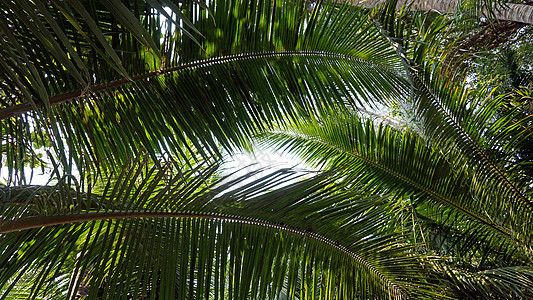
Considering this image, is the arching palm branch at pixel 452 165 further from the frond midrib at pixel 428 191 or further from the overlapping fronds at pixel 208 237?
the overlapping fronds at pixel 208 237

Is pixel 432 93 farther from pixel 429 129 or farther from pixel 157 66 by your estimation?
pixel 157 66

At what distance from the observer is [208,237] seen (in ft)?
4.52

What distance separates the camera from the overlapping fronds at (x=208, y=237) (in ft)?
3.81

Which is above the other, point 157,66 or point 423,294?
point 157,66

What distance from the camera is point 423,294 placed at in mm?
Result: 1845

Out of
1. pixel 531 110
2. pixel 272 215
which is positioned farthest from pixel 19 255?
pixel 531 110

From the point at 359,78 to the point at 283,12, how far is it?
1.58 feet

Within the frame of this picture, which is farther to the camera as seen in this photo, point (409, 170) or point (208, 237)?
point (409, 170)

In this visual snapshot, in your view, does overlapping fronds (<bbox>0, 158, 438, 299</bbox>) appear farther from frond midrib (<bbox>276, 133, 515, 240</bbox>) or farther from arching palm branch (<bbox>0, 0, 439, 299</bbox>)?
frond midrib (<bbox>276, 133, 515, 240</bbox>)

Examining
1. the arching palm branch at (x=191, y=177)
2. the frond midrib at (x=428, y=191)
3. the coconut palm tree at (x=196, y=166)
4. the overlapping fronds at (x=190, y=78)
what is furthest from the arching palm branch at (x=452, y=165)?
the arching palm branch at (x=191, y=177)

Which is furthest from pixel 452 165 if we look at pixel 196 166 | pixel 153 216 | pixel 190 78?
pixel 153 216

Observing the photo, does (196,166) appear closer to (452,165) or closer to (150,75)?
(150,75)

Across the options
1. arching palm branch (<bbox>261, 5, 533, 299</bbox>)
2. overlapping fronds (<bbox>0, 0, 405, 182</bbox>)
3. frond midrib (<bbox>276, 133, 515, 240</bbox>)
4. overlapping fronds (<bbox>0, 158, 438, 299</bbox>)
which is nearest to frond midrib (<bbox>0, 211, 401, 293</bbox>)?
overlapping fronds (<bbox>0, 158, 438, 299</bbox>)

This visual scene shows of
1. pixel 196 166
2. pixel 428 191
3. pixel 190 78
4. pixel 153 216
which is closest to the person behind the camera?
pixel 153 216
